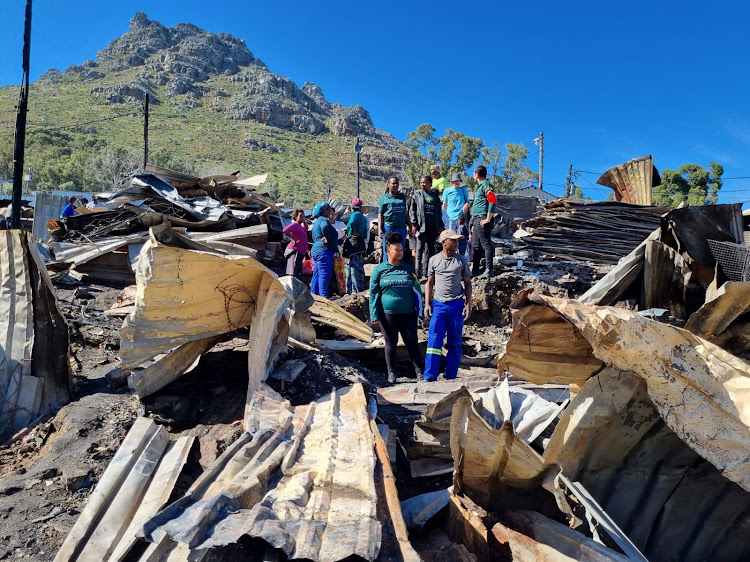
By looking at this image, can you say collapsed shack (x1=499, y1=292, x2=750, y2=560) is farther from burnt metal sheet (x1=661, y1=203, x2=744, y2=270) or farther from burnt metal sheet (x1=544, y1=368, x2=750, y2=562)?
burnt metal sheet (x1=661, y1=203, x2=744, y2=270)

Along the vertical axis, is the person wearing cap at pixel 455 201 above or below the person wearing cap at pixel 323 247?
above

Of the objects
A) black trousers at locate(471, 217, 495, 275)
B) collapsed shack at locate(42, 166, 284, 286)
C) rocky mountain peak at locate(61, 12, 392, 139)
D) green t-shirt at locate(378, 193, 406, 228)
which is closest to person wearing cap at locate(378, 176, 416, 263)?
green t-shirt at locate(378, 193, 406, 228)

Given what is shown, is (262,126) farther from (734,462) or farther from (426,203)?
(734,462)

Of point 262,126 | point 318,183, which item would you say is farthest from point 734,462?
point 262,126

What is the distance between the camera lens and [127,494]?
8.29 ft

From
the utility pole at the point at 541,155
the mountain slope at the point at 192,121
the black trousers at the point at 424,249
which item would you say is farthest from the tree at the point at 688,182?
the black trousers at the point at 424,249

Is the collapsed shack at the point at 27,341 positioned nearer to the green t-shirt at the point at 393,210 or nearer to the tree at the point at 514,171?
the green t-shirt at the point at 393,210

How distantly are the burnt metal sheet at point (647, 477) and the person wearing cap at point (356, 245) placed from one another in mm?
6533

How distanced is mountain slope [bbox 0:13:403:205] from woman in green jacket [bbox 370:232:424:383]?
32.8 m

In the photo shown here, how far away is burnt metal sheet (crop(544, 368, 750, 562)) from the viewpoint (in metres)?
2.24

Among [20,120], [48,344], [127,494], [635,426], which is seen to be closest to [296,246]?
[48,344]

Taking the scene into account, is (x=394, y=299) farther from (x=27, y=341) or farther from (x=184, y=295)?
(x=27, y=341)

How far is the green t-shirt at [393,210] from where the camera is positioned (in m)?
7.61

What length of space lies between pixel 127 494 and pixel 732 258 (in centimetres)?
383
